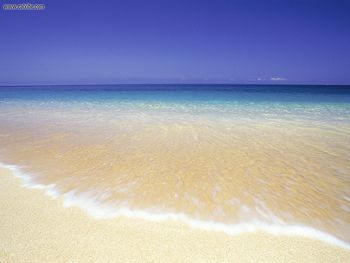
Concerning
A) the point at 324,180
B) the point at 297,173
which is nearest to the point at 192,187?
the point at 297,173

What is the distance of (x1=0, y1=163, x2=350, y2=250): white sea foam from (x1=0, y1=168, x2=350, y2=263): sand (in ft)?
0.28

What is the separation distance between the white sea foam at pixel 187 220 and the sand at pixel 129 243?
0.28 ft

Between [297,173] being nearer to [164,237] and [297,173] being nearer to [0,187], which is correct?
[164,237]

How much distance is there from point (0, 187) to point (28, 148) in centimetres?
224

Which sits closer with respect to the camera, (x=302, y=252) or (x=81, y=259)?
(x=81, y=259)

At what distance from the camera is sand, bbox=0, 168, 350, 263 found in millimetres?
2098

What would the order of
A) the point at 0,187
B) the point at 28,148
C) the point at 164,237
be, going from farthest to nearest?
the point at 28,148 < the point at 0,187 < the point at 164,237

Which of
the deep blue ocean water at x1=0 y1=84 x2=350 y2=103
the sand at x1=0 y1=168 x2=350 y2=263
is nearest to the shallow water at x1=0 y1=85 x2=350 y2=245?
the sand at x1=0 y1=168 x2=350 y2=263

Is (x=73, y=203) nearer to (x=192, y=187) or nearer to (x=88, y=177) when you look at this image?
(x=88, y=177)

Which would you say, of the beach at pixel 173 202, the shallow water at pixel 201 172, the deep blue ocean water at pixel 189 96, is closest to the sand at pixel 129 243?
the beach at pixel 173 202

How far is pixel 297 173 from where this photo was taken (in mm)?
4133

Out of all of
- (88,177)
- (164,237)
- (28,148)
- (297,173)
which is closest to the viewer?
(164,237)

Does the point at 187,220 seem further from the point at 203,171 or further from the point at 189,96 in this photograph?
the point at 189,96

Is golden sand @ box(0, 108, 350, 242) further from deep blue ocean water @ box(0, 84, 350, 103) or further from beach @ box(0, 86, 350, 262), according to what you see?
deep blue ocean water @ box(0, 84, 350, 103)
